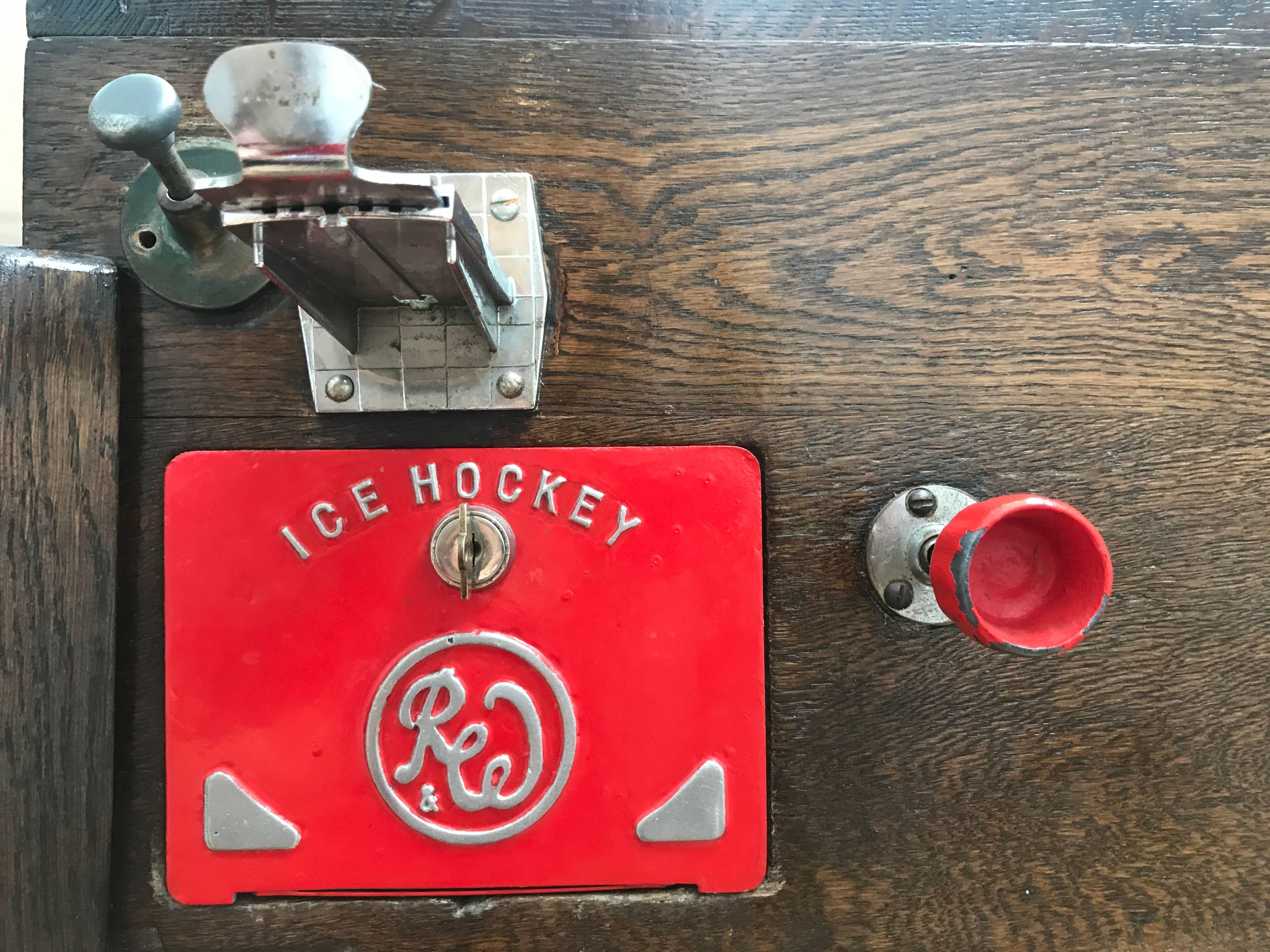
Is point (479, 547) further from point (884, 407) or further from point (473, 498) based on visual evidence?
point (884, 407)

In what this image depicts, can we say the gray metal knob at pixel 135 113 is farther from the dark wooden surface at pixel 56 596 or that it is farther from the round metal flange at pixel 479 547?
the round metal flange at pixel 479 547

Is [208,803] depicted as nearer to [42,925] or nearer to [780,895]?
[42,925]

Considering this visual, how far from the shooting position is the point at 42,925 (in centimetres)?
64

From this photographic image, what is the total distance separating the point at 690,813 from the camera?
2.21 ft

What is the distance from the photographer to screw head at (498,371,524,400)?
67 centimetres

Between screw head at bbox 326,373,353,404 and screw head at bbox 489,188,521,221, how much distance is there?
19cm

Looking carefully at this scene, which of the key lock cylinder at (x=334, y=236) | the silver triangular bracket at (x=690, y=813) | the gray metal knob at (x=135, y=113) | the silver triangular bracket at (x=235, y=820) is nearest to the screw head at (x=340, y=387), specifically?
the key lock cylinder at (x=334, y=236)

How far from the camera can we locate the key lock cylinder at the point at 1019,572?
1.86ft

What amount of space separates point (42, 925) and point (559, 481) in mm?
550

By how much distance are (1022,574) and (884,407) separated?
0.60 feet

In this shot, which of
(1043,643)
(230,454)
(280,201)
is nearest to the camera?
(280,201)

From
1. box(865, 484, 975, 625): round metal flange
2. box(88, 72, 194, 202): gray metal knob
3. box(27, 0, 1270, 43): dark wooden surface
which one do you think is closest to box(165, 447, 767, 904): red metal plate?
box(865, 484, 975, 625): round metal flange

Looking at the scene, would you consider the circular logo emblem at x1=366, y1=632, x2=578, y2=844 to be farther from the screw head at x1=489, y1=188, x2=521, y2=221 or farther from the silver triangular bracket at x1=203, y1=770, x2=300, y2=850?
the screw head at x1=489, y1=188, x2=521, y2=221

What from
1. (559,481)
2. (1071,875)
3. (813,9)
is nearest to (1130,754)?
(1071,875)
